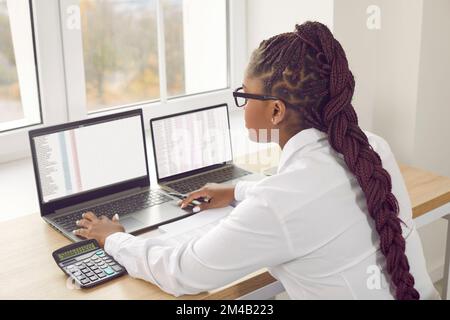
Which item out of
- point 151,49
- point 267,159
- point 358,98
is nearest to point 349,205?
point 267,159

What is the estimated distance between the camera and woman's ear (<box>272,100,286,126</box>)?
1.28 m

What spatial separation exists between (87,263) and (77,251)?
5 cm

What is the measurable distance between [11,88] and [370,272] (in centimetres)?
125

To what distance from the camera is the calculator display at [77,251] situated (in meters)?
1.42

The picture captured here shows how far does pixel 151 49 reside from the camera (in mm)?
2246

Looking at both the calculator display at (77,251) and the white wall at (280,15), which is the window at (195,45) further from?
the calculator display at (77,251)

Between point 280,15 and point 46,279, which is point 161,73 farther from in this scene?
point 46,279

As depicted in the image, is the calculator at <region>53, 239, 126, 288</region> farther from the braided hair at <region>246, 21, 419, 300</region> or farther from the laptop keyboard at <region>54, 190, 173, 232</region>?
the braided hair at <region>246, 21, 419, 300</region>

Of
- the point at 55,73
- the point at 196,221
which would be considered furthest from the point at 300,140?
the point at 55,73

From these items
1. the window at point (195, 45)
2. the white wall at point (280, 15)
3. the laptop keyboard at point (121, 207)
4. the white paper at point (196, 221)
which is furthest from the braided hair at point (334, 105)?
the window at point (195, 45)

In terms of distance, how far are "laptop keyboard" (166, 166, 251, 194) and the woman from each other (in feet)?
1.69

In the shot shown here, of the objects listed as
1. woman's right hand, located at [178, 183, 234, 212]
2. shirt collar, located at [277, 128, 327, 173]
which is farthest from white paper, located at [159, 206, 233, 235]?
shirt collar, located at [277, 128, 327, 173]

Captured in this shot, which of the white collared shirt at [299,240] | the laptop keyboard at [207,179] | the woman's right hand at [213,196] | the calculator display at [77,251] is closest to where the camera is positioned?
the white collared shirt at [299,240]

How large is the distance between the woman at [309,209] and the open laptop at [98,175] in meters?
0.37
